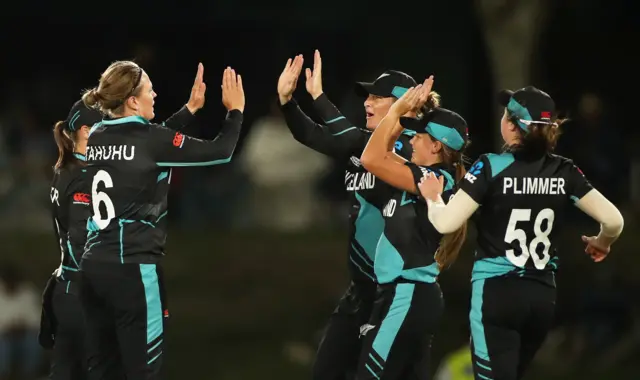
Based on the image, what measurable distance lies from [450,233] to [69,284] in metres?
1.98

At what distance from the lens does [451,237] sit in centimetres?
630

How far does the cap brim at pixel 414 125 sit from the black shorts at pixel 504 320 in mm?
752

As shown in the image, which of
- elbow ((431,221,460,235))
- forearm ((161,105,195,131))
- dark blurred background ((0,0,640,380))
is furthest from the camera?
dark blurred background ((0,0,640,380))

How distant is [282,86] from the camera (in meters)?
6.46

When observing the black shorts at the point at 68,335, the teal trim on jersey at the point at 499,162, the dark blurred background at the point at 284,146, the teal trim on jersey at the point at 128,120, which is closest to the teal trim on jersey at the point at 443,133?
the teal trim on jersey at the point at 499,162

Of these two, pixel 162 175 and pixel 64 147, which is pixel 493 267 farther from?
pixel 64 147

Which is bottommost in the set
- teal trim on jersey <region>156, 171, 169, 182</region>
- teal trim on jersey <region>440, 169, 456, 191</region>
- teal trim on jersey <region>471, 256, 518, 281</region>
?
teal trim on jersey <region>471, 256, 518, 281</region>

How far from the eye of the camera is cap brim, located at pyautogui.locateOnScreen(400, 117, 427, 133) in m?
6.05

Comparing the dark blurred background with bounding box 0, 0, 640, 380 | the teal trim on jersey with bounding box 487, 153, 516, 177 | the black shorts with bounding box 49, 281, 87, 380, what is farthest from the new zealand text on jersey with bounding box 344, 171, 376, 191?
the dark blurred background with bounding box 0, 0, 640, 380

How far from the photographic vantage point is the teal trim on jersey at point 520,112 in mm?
5918

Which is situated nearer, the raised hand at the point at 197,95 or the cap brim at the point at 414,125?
the cap brim at the point at 414,125

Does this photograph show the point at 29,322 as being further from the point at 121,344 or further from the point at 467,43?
the point at 467,43

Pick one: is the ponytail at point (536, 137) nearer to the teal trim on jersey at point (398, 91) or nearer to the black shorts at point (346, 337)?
the teal trim on jersey at point (398, 91)

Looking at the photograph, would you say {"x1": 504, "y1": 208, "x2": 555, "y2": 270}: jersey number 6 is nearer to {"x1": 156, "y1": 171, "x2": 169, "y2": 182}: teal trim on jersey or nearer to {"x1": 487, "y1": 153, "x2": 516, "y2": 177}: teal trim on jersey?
{"x1": 487, "y1": 153, "x2": 516, "y2": 177}: teal trim on jersey
